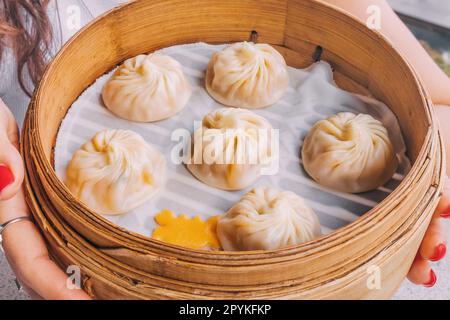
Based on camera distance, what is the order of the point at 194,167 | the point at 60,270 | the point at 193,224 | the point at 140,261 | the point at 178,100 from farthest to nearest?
1. the point at 178,100
2. the point at 194,167
3. the point at 193,224
4. the point at 60,270
5. the point at 140,261

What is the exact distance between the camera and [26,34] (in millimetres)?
1762

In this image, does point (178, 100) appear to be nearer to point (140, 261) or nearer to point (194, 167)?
point (194, 167)

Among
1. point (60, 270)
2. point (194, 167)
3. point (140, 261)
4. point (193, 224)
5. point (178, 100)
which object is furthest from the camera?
point (178, 100)

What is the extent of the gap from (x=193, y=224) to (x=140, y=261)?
280 millimetres

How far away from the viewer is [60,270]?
1061 mm

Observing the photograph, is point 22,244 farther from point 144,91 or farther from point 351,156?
point 351,156

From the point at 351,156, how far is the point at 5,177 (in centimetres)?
79

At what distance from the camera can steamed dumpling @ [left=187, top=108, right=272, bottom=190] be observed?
1.29m

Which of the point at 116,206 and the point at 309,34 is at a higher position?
the point at 309,34

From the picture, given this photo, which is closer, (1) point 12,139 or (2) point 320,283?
(2) point 320,283

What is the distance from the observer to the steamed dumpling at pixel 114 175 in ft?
4.09

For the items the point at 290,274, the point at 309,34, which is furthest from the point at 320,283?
the point at 309,34

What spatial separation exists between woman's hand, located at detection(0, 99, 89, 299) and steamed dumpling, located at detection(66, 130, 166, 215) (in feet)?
0.53
